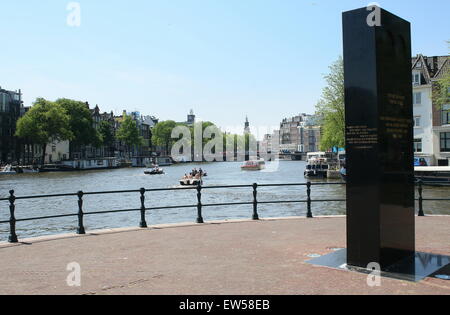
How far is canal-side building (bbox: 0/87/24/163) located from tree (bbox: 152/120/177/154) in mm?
54725

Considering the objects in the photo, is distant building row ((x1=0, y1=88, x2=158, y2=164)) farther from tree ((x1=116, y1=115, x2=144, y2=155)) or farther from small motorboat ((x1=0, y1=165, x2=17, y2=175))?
small motorboat ((x1=0, y1=165, x2=17, y2=175))

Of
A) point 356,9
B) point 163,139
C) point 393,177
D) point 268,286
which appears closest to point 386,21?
point 356,9

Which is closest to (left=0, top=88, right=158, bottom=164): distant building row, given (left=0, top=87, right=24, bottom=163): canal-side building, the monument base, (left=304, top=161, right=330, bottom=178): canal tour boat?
(left=0, top=87, right=24, bottom=163): canal-side building

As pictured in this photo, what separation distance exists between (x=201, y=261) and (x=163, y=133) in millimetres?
145436

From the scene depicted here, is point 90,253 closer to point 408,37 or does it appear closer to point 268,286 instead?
point 268,286

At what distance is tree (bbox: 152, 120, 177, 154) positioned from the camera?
152 meters

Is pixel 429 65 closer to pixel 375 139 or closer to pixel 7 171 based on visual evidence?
pixel 375 139

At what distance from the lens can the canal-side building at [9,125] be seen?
96.2 metres

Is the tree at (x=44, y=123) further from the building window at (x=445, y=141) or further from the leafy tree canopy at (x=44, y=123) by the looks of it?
Result: the building window at (x=445, y=141)

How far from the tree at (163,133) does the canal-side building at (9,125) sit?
180 ft

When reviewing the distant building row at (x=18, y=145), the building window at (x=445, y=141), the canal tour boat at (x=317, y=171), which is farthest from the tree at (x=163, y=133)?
the building window at (x=445, y=141)

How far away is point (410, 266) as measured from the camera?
24.6 ft
